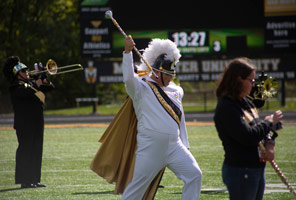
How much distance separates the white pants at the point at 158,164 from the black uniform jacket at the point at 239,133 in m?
1.42

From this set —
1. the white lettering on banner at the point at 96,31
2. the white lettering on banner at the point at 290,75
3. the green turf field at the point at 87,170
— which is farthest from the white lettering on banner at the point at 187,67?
the green turf field at the point at 87,170

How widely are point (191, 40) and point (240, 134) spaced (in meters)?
22.0

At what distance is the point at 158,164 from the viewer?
6672 mm

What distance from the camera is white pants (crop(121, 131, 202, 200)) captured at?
6.62 metres

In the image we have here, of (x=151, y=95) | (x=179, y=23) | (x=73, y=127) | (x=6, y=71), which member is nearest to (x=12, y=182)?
(x=6, y=71)

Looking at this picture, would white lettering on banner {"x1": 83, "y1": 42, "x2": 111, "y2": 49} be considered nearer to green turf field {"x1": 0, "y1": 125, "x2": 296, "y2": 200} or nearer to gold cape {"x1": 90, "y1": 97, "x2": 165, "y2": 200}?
green turf field {"x1": 0, "y1": 125, "x2": 296, "y2": 200}

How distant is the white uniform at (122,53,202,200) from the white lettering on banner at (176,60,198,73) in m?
21.3

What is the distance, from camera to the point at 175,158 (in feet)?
22.0

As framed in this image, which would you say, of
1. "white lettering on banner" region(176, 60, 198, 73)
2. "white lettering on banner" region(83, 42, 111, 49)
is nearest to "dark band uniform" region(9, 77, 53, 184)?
"white lettering on banner" region(83, 42, 111, 49)

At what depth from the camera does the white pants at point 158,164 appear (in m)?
6.62

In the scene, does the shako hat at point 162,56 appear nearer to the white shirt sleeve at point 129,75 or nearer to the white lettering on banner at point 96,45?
the white shirt sleeve at point 129,75

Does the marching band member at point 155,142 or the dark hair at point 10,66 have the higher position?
the dark hair at point 10,66

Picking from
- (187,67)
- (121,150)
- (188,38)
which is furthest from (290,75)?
(121,150)

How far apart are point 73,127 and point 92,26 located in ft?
16.3
